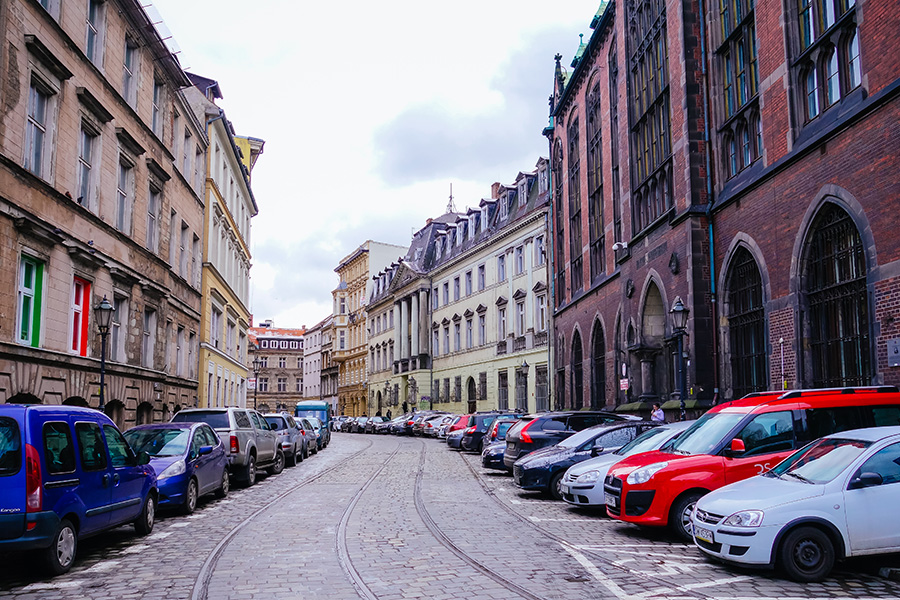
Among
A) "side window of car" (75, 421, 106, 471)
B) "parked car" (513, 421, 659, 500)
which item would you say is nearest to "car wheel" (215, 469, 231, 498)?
"parked car" (513, 421, 659, 500)

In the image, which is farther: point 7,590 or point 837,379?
point 837,379

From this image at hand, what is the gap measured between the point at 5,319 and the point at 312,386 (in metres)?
96.3

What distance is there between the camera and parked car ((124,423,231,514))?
13219 mm

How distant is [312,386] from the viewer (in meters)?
110

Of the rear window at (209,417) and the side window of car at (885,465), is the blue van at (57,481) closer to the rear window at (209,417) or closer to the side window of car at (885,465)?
the rear window at (209,417)

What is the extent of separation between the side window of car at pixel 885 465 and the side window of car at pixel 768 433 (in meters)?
2.09

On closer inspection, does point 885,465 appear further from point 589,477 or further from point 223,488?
point 223,488

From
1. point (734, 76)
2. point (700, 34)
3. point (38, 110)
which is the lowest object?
point (38, 110)

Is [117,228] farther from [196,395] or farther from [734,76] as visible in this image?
[734,76]

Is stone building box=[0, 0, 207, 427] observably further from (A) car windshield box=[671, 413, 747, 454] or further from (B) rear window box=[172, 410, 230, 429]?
(A) car windshield box=[671, 413, 747, 454]

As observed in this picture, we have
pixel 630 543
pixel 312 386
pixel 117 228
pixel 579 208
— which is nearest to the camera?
pixel 630 543

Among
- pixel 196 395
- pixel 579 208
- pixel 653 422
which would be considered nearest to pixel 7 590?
pixel 653 422

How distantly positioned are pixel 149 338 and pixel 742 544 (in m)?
20.9

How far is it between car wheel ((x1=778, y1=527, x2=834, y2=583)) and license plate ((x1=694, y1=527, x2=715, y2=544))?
0.73 meters
